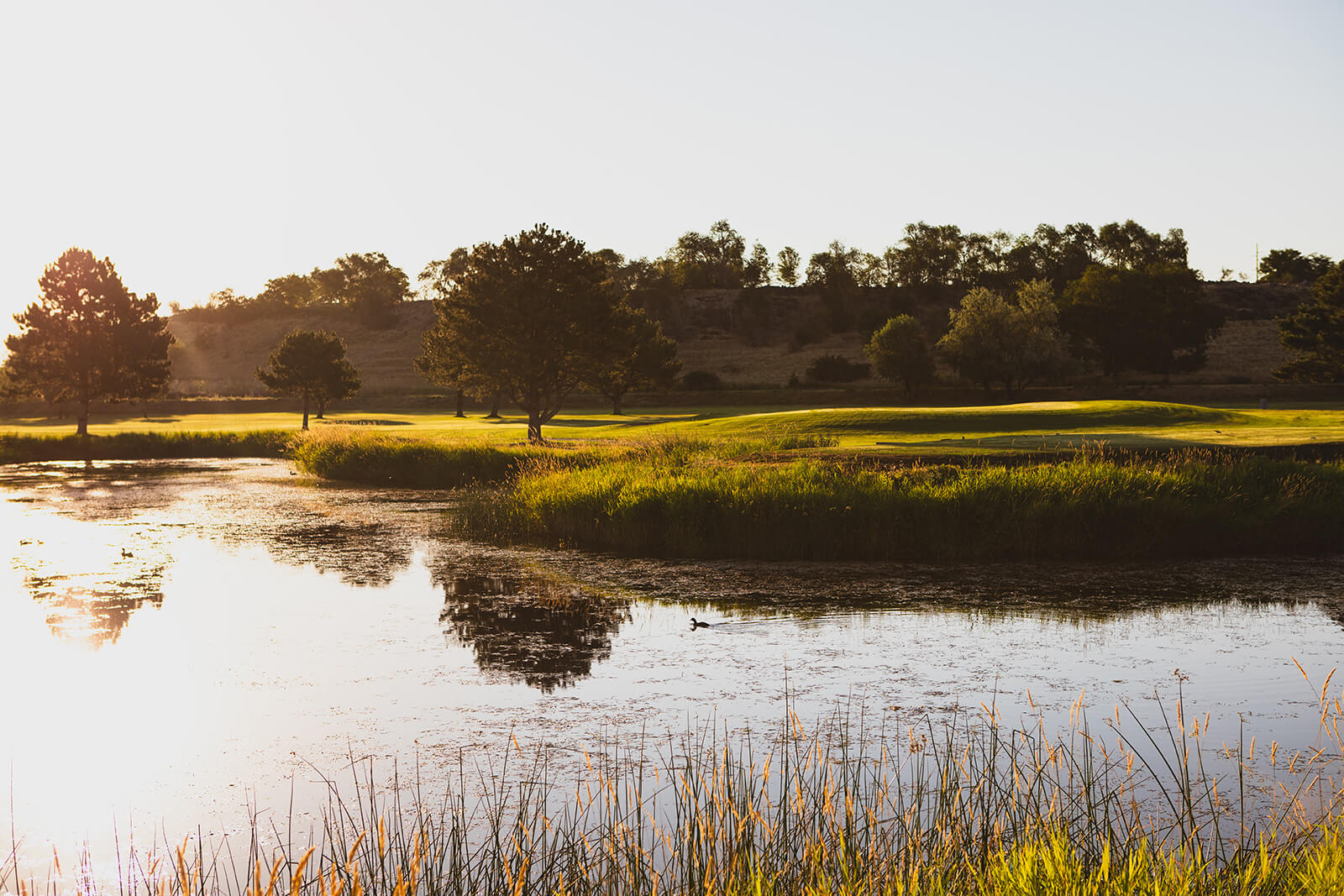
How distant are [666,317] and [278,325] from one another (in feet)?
196

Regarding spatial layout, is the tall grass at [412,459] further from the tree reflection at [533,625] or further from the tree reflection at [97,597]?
the tree reflection at [533,625]

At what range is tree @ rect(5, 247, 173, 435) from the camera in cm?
6228

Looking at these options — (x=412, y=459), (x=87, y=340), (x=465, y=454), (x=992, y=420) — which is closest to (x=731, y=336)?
(x=87, y=340)

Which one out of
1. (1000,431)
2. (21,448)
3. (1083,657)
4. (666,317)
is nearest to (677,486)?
(1083,657)

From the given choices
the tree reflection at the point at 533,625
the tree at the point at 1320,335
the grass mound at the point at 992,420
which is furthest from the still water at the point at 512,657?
the tree at the point at 1320,335

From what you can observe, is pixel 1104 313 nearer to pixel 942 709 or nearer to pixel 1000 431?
pixel 1000 431

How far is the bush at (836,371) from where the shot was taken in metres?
94.5

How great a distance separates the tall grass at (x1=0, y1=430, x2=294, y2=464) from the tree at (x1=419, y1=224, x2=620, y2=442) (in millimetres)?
11256

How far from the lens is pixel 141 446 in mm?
49781

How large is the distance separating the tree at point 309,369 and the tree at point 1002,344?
131ft

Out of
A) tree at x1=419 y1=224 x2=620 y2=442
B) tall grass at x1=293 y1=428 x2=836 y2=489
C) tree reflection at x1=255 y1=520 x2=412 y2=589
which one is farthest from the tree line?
tree reflection at x1=255 y1=520 x2=412 y2=589

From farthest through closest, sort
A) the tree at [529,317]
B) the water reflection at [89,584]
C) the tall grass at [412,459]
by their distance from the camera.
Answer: the tree at [529,317]
the tall grass at [412,459]
the water reflection at [89,584]

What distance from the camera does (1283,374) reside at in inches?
2665

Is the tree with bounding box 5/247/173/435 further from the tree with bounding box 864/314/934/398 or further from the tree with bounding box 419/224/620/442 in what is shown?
the tree with bounding box 864/314/934/398
